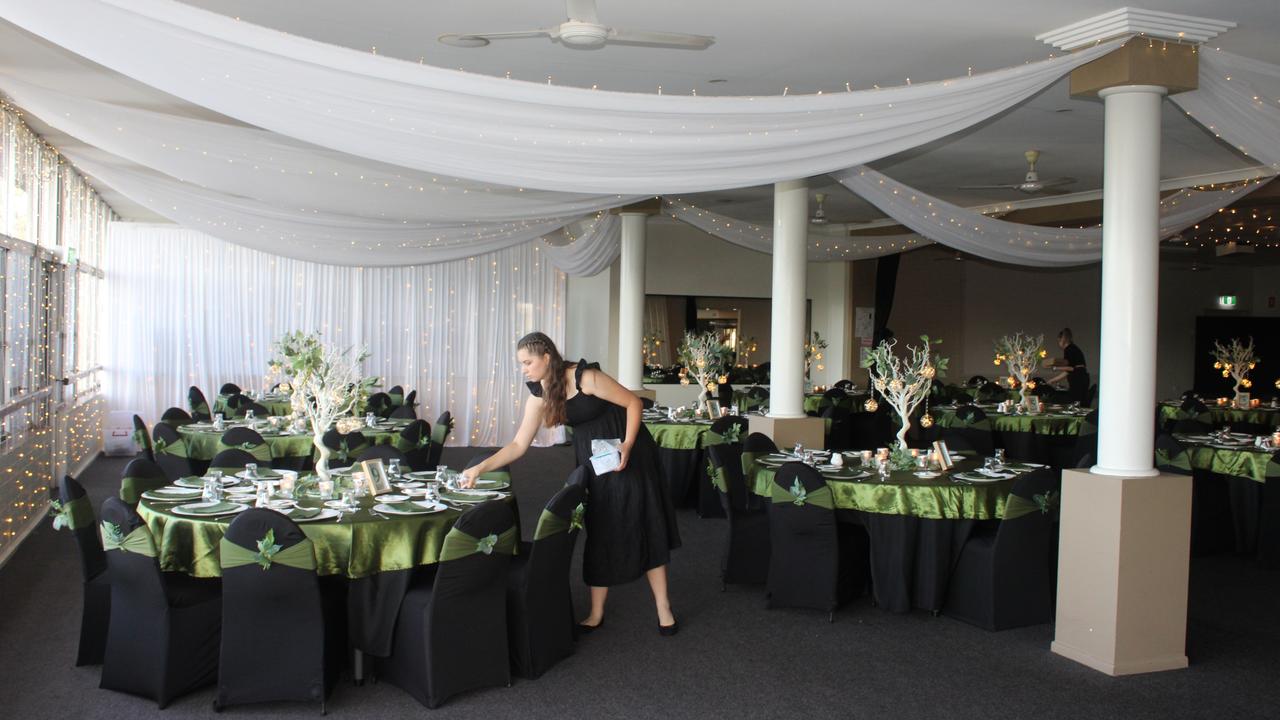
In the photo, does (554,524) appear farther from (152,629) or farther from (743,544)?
(743,544)

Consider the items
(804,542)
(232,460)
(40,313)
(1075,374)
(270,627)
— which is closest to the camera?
(270,627)

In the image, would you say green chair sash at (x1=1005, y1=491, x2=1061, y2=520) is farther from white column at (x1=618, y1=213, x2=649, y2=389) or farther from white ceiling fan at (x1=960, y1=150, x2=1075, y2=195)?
white column at (x1=618, y1=213, x2=649, y2=389)

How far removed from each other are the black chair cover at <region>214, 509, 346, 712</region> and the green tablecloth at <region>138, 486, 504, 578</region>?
190mm

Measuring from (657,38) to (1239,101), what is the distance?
3.20 m

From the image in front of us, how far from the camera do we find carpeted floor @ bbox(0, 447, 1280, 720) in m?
4.30

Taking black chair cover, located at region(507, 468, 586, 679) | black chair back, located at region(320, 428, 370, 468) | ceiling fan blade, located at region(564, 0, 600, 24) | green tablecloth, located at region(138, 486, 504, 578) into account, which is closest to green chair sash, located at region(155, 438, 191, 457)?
black chair back, located at region(320, 428, 370, 468)

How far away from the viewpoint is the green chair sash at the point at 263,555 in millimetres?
4000

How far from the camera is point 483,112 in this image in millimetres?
3391

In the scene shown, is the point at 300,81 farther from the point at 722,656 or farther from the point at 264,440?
the point at 264,440

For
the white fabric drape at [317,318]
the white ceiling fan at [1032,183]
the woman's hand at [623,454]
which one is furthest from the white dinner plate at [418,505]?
the white fabric drape at [317,318]

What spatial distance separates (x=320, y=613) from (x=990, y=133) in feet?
20.5

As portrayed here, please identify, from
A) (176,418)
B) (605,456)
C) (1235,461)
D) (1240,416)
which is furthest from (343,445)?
(1240,416)

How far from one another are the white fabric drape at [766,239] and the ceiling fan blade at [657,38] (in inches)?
200

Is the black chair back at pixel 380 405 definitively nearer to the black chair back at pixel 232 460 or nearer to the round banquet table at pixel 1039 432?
the black chair back at pixel 232 460
